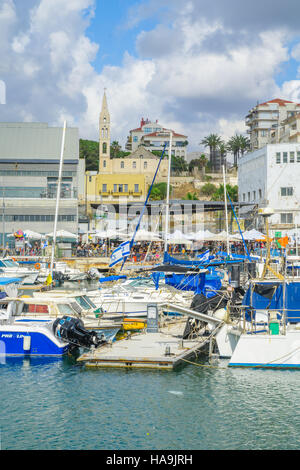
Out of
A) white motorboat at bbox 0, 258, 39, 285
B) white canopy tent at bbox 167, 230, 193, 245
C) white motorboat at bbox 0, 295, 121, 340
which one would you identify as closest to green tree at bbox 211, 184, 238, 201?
white canopy tent at bbox 167, 230, 193, 245

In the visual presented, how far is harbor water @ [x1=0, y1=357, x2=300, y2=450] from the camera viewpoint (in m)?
16.5

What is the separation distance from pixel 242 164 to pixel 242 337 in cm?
8366

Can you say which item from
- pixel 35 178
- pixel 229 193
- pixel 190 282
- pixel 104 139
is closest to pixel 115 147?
pixel 104 139

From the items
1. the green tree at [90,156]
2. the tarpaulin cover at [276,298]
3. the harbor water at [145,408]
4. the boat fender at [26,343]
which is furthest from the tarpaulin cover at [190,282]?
the green tree at [90,156]

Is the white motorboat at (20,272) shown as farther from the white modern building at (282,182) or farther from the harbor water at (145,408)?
the white modern building at (282,182)

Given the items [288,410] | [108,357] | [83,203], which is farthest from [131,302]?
[83,203]

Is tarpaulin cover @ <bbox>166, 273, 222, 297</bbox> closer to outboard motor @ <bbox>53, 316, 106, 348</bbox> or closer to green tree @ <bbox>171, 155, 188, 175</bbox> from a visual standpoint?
outboard motor @ <bbox>53, 316, 106, 348</bbox>

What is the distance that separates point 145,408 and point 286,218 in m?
71.1

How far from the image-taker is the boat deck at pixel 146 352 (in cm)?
2309

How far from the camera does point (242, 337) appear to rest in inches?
893

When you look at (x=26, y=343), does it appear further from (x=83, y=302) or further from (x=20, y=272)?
(x=20, y=272)

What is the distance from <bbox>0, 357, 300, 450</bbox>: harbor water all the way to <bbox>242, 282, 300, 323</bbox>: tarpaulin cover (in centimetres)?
279
